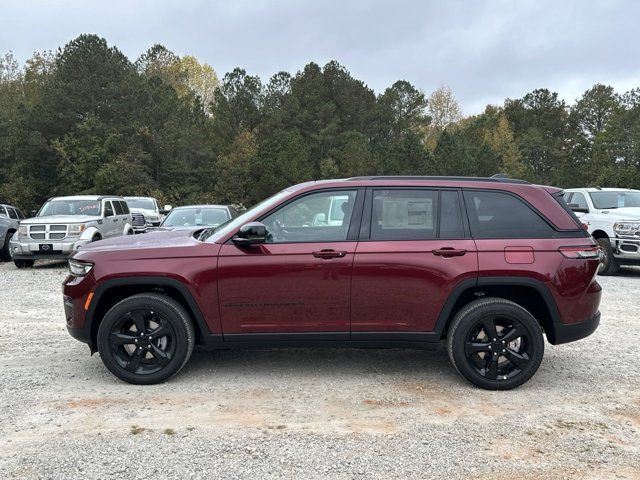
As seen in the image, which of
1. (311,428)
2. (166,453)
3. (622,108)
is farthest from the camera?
(622,108)

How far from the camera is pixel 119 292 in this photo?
4727 millimetres

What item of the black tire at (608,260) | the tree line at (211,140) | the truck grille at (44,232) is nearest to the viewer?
the black tire at (608,260)

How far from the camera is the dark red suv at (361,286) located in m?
4.47

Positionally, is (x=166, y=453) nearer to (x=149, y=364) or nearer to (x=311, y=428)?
(x=311, y=428)

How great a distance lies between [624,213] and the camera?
11.6 metres

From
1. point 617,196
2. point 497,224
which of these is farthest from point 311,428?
point 617,196

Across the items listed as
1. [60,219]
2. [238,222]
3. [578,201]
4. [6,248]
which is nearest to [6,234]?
[6,248]

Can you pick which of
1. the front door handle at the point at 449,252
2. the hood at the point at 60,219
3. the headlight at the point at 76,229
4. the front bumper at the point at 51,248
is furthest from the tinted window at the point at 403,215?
the hood at the point at 60,219

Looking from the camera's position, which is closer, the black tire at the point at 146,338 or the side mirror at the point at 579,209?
the black tire at the point at 146,338

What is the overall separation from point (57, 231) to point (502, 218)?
35.6 ft

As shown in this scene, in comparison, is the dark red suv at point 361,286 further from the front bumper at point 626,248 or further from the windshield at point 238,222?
the front bumper at point 626,248

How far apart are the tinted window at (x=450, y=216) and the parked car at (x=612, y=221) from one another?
27.2 ft

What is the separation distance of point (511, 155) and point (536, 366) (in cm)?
4940

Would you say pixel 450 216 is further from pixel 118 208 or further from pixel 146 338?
pixel 118 208
